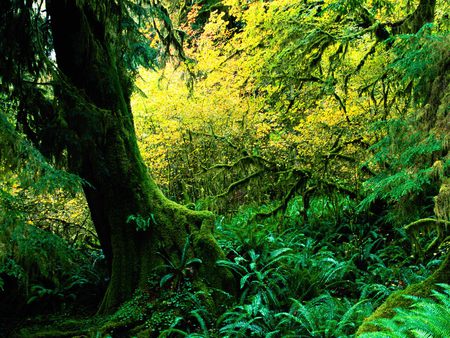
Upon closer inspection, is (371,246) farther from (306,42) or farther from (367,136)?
(306,42)

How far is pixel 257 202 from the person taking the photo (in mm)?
8992

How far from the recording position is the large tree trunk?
209 inches

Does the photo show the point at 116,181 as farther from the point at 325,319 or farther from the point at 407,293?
the point at 407,293

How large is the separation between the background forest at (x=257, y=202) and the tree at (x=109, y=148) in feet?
0.08

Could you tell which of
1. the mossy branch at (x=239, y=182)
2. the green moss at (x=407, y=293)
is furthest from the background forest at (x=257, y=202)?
the mossy branch at (x=239, y=182)

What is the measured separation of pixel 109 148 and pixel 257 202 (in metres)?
4.42

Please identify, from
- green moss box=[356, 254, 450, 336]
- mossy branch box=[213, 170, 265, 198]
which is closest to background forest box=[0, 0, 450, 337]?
green moss box=[356, 254, 450, 336]

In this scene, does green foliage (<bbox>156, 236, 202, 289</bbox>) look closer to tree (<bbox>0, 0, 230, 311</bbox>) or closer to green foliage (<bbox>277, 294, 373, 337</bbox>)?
tree (<bbox>0, 0, 230, 311</bbox>)

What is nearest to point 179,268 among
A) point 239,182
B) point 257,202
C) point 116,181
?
point 116,181

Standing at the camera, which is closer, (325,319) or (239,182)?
(325,319)

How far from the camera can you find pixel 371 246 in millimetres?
6086

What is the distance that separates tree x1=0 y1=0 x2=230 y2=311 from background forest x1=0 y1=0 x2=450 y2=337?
25mm

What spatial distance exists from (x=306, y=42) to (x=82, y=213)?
285 inches

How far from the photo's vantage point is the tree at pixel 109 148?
4965 millimetres
